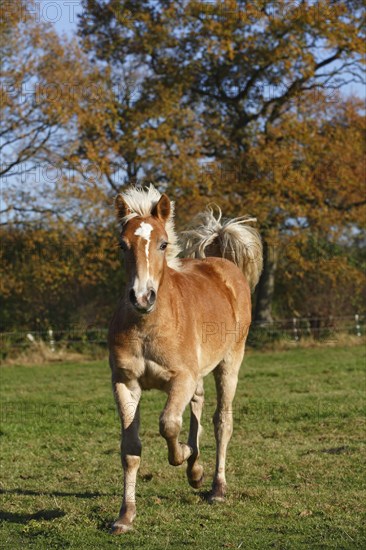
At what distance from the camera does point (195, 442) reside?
23.5 ft

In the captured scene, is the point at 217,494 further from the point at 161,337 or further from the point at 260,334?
the point at 260,334

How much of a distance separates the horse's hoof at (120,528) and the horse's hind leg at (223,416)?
133 cm

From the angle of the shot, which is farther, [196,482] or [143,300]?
[196,482]

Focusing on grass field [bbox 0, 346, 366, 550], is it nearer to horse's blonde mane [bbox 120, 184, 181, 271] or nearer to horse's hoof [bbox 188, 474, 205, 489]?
horse's hoof [bbox 188, 474, 205, 489]

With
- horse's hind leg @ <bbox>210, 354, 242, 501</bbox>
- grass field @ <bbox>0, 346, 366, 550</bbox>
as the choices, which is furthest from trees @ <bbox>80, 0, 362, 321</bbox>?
horse's hind leg @ <bbox>210, 354, 242, 501</bbox>

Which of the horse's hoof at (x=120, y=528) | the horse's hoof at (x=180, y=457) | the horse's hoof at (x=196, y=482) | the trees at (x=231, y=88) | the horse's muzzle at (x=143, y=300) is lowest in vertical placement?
the horse's hoof at (x=120, y=528)

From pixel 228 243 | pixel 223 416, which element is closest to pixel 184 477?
pixel 223 416

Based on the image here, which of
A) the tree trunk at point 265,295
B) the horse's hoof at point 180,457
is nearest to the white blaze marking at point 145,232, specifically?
the horse's hoof at point 180,457

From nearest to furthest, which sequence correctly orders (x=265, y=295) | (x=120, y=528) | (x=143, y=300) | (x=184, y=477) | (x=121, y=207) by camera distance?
(x=143, y=300) < (x=120, y=528) < (x=121, y=207) < (x=184, y=477) < (x=265, y=295)

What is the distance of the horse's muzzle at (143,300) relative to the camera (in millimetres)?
5422

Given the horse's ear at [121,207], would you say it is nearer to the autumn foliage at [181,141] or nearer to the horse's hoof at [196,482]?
the horse's hoof at [196,482]

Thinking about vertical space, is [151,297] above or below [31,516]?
above

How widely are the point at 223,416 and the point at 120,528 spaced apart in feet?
6.77

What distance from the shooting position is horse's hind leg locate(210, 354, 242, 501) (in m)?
7.08
